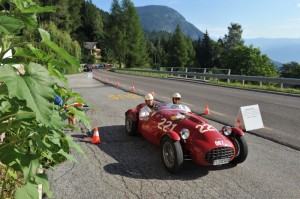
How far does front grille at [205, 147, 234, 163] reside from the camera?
17.2 feet

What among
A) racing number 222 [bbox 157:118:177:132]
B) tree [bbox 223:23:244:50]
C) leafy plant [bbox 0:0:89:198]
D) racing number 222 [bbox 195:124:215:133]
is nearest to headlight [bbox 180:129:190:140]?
racing number 222 [bbox 195:124:215:133]

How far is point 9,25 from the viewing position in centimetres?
143

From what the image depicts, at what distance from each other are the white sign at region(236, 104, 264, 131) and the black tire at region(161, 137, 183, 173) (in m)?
3.46

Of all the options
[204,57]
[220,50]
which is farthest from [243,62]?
[204,57]

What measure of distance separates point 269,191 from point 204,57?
117 meters

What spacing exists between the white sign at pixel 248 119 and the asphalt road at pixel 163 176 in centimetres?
124

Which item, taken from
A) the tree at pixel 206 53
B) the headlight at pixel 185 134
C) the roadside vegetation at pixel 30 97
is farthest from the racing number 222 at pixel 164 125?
the tree at pixel 206 53

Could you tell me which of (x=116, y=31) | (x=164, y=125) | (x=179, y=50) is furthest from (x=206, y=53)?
(x=164, y=125)

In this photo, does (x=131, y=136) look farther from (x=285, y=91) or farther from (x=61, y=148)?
(x=285, y=91)

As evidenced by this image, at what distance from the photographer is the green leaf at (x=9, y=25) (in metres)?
1.41

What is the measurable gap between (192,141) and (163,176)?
81 centimetres

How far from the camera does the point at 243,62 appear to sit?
77750 mm

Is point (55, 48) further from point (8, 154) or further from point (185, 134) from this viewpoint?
point (185, 134)

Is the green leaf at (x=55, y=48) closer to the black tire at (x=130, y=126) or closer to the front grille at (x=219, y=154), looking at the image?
the front grille at (x=219, y=154)
